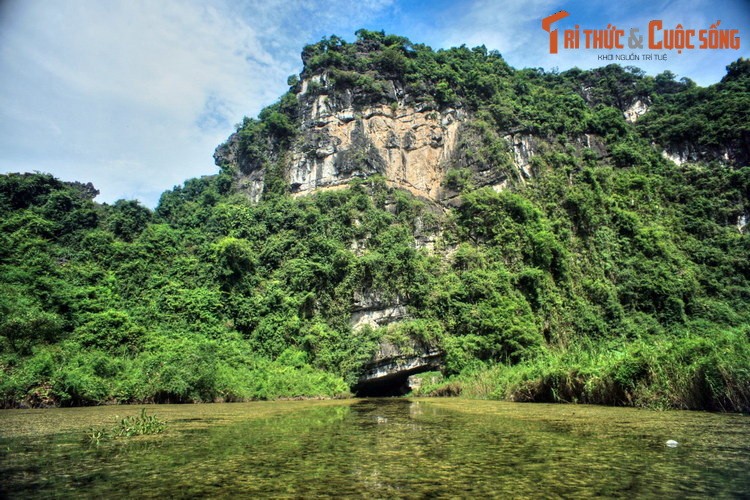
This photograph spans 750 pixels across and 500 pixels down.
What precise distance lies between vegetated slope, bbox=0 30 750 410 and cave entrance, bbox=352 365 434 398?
6.72 feet

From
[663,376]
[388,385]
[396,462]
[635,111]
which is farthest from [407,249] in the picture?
[635,111]

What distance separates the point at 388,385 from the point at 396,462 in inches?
1021

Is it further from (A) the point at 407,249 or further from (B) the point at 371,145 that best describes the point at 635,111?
(A) the point at 407,249

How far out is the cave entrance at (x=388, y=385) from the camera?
26.7m

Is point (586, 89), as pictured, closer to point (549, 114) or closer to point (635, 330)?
point (549, 114)

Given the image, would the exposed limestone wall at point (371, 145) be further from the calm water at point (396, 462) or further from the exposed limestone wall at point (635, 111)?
the calm water at point (396, 462)

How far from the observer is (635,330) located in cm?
3088

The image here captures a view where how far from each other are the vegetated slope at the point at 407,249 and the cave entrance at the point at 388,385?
205cm

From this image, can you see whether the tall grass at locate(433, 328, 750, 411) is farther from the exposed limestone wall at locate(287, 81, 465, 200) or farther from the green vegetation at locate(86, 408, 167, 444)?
the exposed limestone wall at locate(287, 81, 465, 200)

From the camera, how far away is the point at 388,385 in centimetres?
2947

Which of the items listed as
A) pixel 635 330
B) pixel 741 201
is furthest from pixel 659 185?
pixel 635 330

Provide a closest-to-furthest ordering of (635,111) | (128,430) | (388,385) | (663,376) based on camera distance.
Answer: (128,430), (663,376), (388,385), (635,111)

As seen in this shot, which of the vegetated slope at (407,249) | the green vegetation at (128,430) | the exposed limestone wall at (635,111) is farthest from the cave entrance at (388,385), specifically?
the exposed limestone wall at (635,111)

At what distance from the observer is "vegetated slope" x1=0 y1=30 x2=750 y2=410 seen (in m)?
18.0
